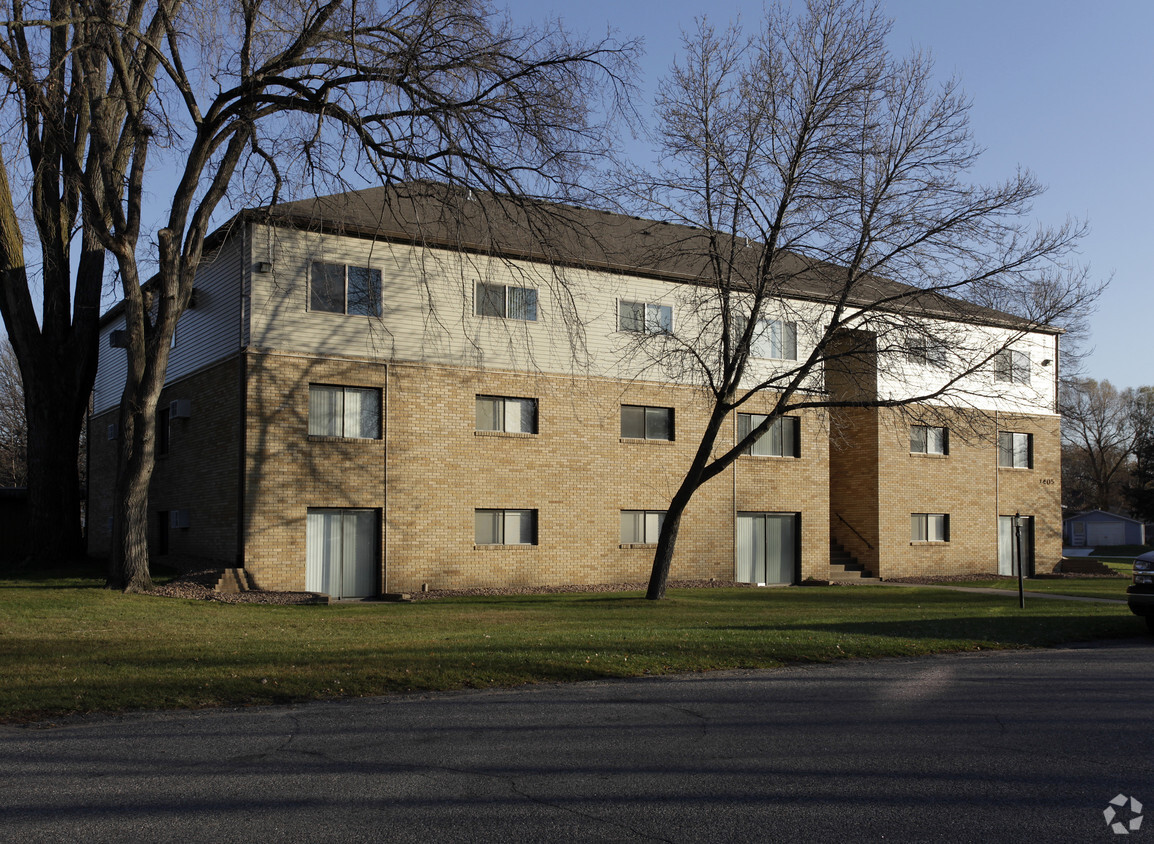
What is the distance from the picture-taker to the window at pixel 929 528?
32.5 m

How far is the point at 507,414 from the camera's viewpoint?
25.2 m

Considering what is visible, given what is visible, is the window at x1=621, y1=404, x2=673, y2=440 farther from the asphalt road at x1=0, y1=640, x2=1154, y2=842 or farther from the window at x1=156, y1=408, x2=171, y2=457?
the asphalt road at x1=0, y1=640, x2=1154, y2=842

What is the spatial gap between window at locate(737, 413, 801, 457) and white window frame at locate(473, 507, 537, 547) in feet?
23.5

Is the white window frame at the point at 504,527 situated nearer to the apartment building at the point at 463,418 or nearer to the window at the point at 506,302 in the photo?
the apartment building at the point at 463,418

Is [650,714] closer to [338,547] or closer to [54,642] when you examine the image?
[54,642]

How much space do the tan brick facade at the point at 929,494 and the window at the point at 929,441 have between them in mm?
204

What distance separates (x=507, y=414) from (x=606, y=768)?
→ 18.9 metres

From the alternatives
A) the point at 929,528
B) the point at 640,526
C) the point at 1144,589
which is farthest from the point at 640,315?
the point at 1144,589

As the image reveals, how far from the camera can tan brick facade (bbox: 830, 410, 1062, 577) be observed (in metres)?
31.7

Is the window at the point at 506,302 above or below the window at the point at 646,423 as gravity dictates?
above

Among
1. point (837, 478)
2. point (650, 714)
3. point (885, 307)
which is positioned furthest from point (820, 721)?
point (837, 478)

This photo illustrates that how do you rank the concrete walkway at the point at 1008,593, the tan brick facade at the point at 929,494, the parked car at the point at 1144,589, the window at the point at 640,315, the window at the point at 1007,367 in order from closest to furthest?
the parked car at the point at 1144,589
the window at the point at 1007,367
the concrete walkway at the point at 1008,593
the window at the point at 640,315
the tan brick facade at the point at 929,494

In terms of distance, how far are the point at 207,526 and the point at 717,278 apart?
43.8ft

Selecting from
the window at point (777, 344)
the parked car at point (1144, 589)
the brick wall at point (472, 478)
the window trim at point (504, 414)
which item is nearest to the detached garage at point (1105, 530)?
the window at point (777, 344)
